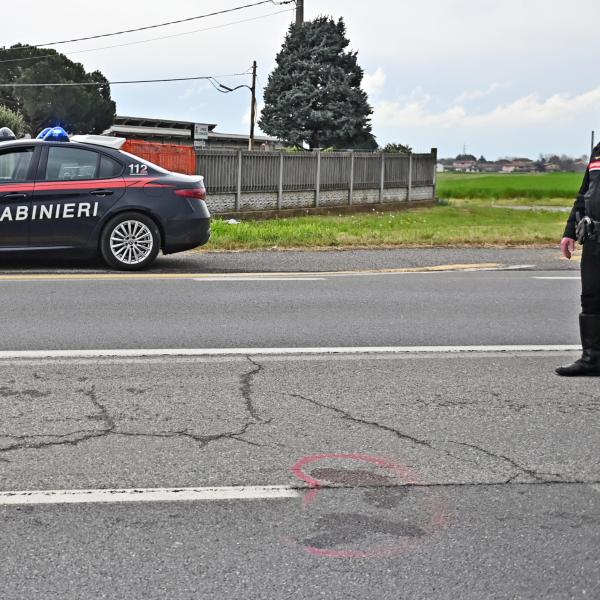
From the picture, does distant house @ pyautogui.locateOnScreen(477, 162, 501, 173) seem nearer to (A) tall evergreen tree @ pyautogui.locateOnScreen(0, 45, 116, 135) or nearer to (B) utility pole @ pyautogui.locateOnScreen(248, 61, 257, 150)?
(A) tall evergreen tree @ pyautogui.locateOnScreen(0, 45, 116, 135)

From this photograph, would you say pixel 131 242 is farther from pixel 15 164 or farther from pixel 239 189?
pixel 239 189

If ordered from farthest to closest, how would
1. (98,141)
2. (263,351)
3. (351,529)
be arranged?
(98,141) < (263,351) < (351,529)

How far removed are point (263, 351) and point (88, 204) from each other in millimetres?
5390

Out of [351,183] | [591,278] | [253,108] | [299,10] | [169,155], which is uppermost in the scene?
[299,10]

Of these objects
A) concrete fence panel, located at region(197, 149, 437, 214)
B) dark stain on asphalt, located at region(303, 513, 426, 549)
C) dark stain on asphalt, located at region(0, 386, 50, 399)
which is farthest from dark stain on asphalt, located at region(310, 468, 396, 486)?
concrete fence panel, located at region(197, 149, 437, 214)

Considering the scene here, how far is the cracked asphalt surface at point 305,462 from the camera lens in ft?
11.2

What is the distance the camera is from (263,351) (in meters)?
7.12

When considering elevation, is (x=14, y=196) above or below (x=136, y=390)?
above

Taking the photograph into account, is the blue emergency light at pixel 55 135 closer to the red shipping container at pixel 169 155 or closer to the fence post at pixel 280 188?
the red shipping container at pixel 169 155

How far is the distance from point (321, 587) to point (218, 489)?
0.99 meters

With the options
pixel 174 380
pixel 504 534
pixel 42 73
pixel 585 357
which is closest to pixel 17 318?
pixel 174 380

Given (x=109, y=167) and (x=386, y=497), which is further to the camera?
(x=109, y=167)

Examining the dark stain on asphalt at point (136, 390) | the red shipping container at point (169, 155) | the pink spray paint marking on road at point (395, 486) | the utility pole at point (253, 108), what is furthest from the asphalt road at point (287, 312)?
the utility pole at point (253, 108)

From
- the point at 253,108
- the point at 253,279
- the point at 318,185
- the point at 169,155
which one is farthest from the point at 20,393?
the point at 253,108
